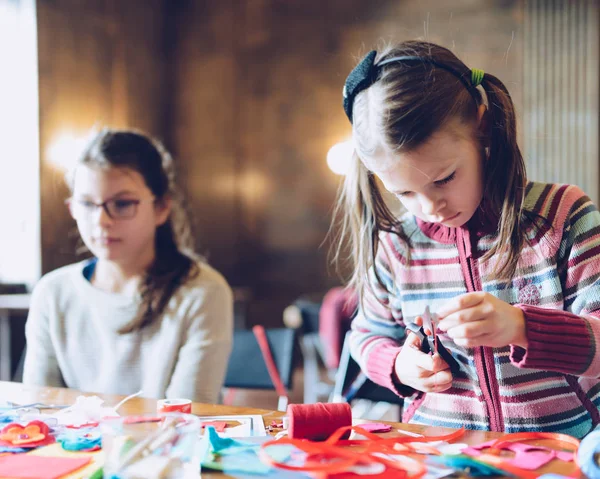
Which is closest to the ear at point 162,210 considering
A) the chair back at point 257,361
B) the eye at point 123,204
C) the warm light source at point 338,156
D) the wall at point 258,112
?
→ the eye at point 123,204

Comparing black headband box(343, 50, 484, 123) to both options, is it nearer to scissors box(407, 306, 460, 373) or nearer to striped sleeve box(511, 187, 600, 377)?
striped sleeve box(511, 187, 600, 377)

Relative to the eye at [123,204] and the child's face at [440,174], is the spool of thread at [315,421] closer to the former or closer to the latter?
the child's face at [440,174]

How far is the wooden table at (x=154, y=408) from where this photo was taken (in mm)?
785

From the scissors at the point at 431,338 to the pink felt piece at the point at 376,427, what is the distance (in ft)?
0.44

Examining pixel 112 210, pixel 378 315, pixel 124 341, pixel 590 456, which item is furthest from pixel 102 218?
pixel 590 456

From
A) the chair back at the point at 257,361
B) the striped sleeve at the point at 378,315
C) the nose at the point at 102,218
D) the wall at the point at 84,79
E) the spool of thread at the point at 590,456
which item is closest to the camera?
the spool of thread at the point at 590,456

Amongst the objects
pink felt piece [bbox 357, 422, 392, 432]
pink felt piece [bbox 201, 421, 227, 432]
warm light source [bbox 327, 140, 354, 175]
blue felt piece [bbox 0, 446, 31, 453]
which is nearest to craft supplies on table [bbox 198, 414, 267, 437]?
pink felt piece [bbox 201, 421, 227, 432]

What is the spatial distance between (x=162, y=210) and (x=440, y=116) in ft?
3.04

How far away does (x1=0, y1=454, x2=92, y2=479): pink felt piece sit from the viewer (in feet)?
A: 2.64

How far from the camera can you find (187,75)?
504 cm

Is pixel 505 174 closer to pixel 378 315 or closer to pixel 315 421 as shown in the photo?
pixel 378 315

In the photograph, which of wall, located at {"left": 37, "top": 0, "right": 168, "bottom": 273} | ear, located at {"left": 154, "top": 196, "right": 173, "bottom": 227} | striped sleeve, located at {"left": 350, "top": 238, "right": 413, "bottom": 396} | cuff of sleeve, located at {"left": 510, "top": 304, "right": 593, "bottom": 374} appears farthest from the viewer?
wall, located at {"left": 37, "top": 0, "right": 168, "bottom": 273}

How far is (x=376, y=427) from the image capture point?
95 centimetres

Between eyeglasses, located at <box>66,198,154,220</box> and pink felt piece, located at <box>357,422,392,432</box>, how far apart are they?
856 mm
